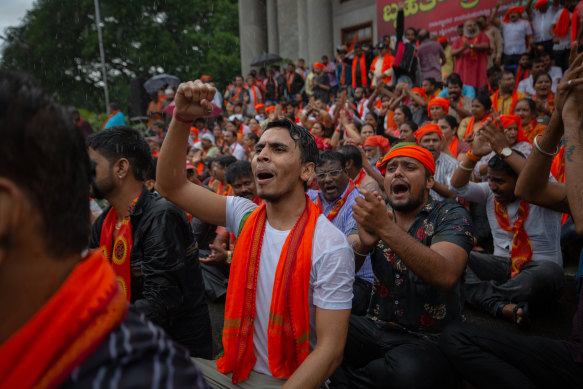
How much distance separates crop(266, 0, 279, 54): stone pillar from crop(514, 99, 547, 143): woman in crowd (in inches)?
645

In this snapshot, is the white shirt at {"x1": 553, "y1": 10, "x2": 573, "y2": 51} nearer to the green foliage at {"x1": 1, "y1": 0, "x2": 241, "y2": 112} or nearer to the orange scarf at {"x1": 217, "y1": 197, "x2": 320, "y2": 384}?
the orange scarf at {"x1": 217, "y1": 197, "x2": 320, "y2": 384}

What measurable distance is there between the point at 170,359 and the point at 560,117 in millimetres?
2499

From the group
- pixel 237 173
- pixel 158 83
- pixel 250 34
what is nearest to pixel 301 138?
pixel 237 173

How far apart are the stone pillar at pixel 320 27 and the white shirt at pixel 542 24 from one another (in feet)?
29.7

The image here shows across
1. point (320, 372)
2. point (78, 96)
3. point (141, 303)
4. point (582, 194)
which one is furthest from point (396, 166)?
point (78, 96)

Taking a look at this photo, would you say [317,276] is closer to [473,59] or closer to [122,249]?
[122,249]

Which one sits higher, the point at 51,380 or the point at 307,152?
the point at 307,152

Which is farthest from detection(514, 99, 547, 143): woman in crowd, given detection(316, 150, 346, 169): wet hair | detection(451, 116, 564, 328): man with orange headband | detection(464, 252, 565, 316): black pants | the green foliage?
the green foliage

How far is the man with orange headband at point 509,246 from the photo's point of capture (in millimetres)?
3715

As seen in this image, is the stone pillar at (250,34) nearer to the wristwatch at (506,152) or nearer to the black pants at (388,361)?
the wristwatch at (506,152)

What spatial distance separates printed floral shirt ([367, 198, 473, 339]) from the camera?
8.75 ft

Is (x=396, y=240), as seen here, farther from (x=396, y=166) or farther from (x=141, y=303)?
(x=141, y=303)

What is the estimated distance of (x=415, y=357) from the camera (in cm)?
256

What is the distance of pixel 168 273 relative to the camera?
101 inches
